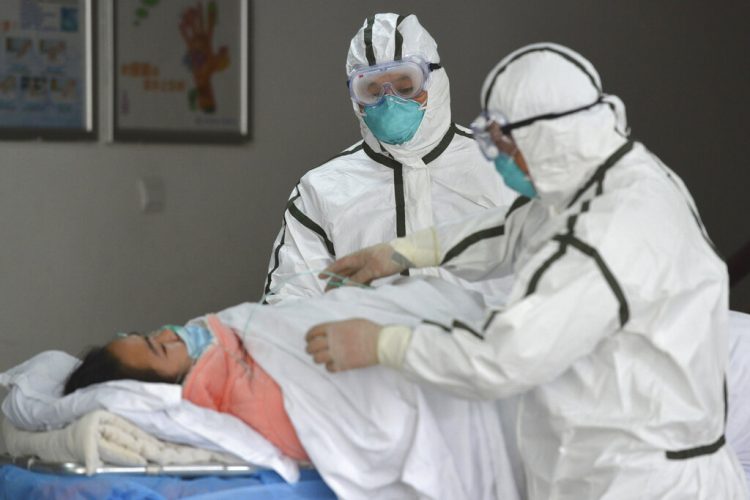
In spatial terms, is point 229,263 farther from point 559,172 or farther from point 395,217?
point 559,172

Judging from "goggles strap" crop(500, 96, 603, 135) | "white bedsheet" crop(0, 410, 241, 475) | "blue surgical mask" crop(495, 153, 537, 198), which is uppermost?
"goggles strap" crop(500, 96, 603, 135)

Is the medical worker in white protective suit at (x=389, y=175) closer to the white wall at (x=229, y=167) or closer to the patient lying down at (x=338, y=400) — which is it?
the patient lying down at (x=338, y=400)

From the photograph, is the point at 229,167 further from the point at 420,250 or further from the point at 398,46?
the point at 420,250

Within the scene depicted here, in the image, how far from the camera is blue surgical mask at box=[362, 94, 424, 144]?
A: 10.1 ft

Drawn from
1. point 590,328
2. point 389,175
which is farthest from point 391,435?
point 389,175

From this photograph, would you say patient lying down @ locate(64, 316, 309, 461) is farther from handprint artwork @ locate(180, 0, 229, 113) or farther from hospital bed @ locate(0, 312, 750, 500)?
handprint artwork @ locate(180, 0, 229, 113)

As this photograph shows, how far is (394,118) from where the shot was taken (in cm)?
309

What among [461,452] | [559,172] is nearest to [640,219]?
[559,172]

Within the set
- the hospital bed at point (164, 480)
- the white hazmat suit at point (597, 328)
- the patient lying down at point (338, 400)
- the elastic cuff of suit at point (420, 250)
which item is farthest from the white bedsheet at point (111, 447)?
the elastic cuff of suit at point (420, 250)

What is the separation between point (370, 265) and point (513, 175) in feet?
1.69

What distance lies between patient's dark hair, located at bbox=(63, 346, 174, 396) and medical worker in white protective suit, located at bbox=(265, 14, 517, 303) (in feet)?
2.31

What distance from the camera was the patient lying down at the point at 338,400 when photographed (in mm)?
2264

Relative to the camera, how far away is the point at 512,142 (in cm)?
212

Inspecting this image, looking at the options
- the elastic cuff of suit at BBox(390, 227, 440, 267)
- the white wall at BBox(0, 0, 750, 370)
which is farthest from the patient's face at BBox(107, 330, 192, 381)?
the white wall at BBox(0, 0, 750, 370)
